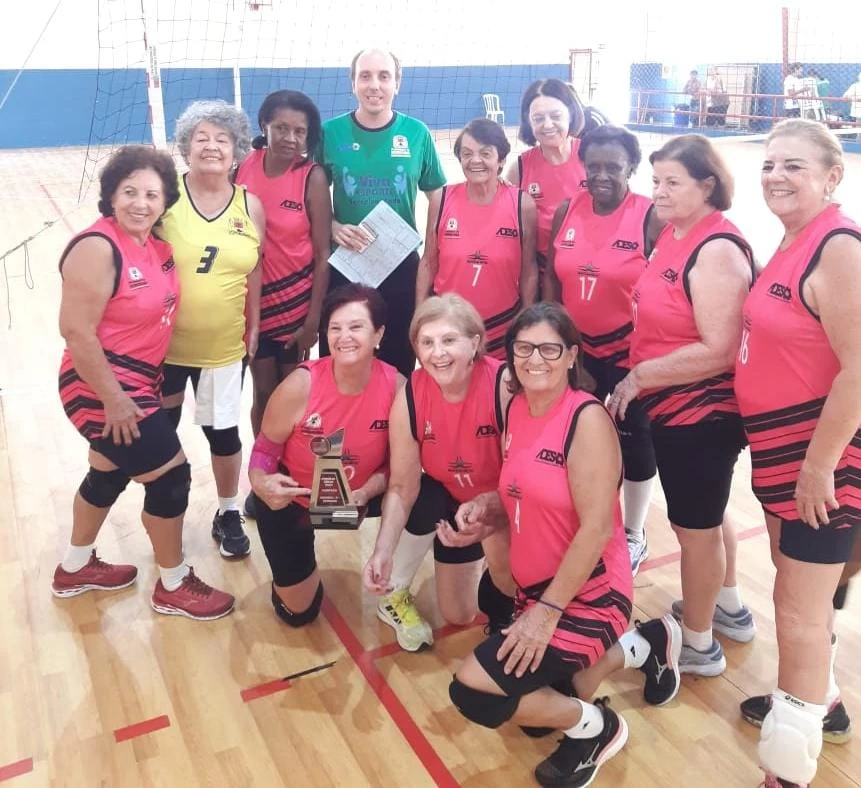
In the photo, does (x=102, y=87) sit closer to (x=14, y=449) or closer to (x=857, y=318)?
(x=14, y=449)

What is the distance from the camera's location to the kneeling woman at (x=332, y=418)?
2686 mm

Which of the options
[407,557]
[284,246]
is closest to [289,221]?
[284,246]

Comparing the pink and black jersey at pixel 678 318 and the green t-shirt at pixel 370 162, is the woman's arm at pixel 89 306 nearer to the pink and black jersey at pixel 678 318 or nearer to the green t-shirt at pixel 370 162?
the green t-shirt at pixel 370 162

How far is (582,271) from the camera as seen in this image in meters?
2.92

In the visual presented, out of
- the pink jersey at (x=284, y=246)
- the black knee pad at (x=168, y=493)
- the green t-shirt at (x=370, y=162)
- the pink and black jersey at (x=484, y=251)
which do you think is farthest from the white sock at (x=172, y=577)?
the green t-shirt at (x=370, y=162)

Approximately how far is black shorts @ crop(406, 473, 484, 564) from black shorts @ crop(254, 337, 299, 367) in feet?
3.35

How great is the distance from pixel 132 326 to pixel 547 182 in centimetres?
179

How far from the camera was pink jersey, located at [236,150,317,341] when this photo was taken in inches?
130

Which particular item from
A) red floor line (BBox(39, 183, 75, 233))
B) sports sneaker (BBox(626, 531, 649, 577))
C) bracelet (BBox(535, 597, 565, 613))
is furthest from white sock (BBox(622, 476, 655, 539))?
red floor line (BBox(39, 183, 75, 233))

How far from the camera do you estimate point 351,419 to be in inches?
108

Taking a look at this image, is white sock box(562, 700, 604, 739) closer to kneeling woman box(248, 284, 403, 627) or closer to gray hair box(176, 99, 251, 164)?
kneeling woman box(248, 284, 403, 627)

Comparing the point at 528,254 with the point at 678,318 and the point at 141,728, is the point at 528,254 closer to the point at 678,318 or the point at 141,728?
the point at 678,318

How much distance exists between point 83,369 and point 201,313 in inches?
19.5

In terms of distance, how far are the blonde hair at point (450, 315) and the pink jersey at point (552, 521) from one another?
12.5 inches
